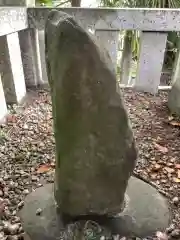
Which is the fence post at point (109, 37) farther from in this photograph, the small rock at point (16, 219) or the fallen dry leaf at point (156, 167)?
the small rock at point (16, 219)

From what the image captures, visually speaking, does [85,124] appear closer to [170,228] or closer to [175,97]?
[170,228]

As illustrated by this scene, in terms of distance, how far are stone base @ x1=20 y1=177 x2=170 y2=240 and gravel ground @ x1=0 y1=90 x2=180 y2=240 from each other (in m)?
0.03

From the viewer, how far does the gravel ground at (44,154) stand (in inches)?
41.5

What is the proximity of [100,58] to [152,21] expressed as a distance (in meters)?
1.27

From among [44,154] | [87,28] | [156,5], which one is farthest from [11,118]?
[156,5]

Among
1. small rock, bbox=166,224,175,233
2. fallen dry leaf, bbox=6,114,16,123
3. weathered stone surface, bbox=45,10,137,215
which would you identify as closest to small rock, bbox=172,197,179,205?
small rock, bbox=166,224,175,233

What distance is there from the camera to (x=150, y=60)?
6.56ft

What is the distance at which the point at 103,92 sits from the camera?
2.51 feet

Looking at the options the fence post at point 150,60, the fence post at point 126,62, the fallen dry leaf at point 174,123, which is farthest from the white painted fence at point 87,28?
the fallen dry leaf at point 174,123

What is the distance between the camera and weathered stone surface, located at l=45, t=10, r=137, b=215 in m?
0.73

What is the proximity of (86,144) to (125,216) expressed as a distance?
1.03ft

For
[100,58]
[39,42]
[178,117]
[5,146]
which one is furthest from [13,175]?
[39,42]

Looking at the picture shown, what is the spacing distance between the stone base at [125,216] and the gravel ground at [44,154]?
32 millimetres

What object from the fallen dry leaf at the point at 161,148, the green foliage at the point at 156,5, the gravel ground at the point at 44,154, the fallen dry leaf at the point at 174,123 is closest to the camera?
the gravel ground at the point at 44,154
